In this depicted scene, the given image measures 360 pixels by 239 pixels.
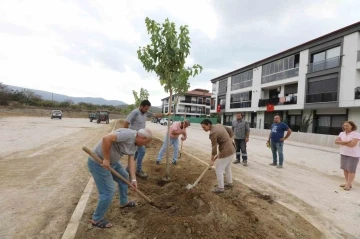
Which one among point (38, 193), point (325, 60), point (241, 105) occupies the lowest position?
point (38, 193)

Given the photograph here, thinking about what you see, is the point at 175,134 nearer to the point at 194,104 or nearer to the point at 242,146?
the point at 242,146

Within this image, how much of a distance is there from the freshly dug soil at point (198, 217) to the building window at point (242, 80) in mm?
32709

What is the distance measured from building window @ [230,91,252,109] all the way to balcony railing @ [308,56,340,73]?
11.6m

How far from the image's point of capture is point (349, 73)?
804 inches

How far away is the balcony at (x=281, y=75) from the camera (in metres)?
26.5

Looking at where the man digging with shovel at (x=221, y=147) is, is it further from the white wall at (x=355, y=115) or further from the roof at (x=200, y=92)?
the roof at (x=200, y=92)

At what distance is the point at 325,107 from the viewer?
73.4 feet

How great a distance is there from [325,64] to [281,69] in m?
6.28

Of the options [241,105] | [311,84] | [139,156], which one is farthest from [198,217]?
[241,105]

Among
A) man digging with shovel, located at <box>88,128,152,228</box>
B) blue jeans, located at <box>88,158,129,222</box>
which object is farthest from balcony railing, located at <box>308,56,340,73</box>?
blue jeans, located at <box>88,158,129,222</box>

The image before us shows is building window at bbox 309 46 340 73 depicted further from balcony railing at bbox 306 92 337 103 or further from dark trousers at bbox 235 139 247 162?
dark trousers at bbox 235 139 247 162

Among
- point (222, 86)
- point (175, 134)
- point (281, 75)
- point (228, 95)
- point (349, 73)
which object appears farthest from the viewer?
point (222, 86)

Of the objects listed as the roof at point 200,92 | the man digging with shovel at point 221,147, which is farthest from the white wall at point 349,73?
the roof at point 200,92

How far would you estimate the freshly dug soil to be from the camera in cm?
312
